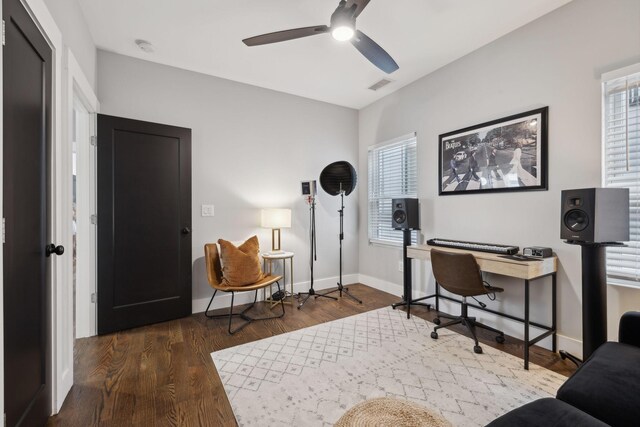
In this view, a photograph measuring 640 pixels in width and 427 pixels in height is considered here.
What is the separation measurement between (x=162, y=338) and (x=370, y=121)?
12.3 feet

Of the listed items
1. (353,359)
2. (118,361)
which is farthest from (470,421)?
(118,361)

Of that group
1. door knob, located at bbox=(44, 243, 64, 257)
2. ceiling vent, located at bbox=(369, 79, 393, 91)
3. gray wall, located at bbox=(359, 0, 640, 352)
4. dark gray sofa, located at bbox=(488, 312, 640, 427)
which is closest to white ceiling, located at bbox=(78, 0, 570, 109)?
ceiling vent, located at bbox=(369, 79, 393, 91)

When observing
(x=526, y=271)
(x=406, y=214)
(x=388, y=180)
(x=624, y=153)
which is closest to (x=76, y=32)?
(x=406, y=214)

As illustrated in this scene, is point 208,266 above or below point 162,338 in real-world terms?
above

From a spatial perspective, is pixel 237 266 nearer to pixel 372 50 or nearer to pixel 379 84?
pixel 372 50

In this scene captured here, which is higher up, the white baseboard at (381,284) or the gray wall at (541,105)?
the gray wall at (541,105)

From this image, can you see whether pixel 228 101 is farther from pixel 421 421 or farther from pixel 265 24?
pixel 421 421

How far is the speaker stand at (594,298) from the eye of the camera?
1.87 meters

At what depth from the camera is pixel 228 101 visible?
3.51 m

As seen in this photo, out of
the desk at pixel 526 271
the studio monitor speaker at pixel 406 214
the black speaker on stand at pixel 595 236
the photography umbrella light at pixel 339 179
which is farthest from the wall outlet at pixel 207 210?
the black speaker on stand at pixel 595 236

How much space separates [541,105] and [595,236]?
1.23 meters

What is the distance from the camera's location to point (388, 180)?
4.03 metres

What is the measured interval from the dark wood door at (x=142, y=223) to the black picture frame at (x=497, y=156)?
113 inches

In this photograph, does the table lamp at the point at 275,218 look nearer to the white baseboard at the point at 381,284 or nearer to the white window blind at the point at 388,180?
the white window blind at the point at 388,180
